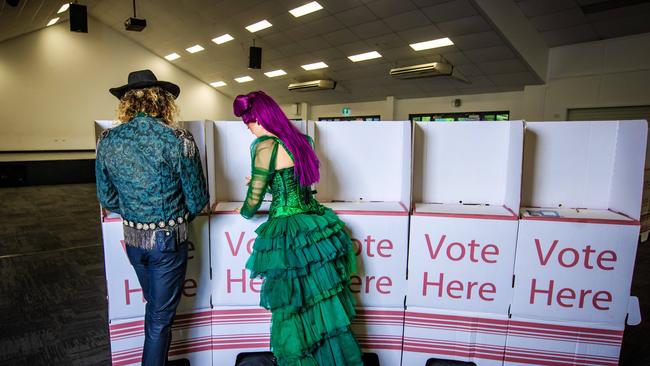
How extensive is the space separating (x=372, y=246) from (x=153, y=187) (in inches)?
43.1

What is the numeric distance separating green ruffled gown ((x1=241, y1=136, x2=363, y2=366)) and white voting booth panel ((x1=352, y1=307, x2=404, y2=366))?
0.36 meters

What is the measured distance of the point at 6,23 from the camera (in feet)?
22.5

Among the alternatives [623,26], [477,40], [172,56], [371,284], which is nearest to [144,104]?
[371,284]

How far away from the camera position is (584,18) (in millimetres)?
5602

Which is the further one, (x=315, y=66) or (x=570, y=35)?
(x=315, y=66)

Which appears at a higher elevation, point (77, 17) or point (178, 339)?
point (77, 17)

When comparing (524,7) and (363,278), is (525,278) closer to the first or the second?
(363,278)

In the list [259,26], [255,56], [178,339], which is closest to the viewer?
[178,339]

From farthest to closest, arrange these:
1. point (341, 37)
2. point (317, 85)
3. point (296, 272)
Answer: point (317, 85)
point (341, 37)
point (296, 272)

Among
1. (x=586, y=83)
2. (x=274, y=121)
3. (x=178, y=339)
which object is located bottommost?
(x=178, y=339)

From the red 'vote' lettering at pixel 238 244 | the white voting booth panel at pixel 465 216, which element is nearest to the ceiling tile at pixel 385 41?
the white voting booth panel at pixel 465 216

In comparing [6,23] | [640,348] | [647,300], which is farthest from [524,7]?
[6,23]

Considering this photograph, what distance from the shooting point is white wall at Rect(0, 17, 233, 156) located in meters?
9.08

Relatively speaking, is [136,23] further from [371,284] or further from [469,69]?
[371,284]
